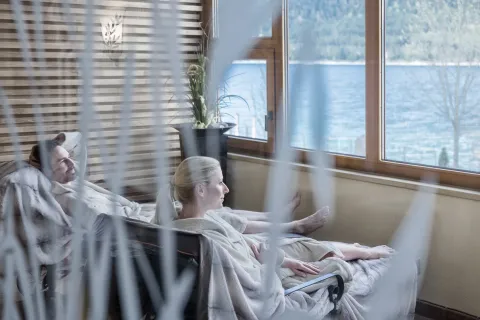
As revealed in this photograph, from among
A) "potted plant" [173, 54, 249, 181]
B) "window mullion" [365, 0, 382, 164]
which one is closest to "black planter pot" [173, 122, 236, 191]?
"potted plant" [173, 54, 249, 181]

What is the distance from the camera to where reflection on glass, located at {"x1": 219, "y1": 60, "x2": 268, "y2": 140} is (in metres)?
0.38

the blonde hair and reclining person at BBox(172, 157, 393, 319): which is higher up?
the blonde hair

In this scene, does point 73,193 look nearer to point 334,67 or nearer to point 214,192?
point 214,192

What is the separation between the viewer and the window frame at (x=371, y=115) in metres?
0.34

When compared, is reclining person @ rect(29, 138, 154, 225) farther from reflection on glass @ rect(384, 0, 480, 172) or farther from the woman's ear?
reflection on glass @ rect(384, 0, 480, 172)

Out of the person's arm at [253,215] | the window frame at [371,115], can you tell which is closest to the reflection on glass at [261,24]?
the window frame at [371,115]

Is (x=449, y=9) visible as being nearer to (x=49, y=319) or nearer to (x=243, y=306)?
(x=243, y=306)

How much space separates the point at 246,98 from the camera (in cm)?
41

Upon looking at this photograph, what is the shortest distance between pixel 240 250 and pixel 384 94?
0.14 metres

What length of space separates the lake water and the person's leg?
0.06 metres

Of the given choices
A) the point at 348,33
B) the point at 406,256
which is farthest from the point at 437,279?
the point at 348,33

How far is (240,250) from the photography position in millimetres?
399

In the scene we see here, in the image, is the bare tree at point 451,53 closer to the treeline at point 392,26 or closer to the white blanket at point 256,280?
the treeline at point 392,26

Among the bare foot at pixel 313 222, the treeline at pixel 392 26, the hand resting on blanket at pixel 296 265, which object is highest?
the treeline at pixel 392 26
